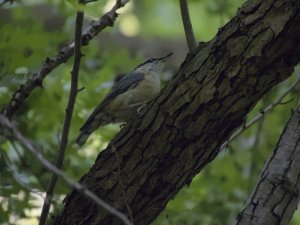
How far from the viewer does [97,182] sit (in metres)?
3.34

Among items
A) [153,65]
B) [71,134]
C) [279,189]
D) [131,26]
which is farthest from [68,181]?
[131,26]

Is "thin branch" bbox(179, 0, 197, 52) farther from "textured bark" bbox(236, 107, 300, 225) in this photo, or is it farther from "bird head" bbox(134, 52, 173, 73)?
"bird head" bbox(134, 52, 173, 73)

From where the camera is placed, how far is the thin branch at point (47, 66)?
3434 millimetres

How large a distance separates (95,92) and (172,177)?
139 cm

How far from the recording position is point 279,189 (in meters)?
3.21

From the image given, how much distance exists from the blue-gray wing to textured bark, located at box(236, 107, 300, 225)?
1359 millimetres

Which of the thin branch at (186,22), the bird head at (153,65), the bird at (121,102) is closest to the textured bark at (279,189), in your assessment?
the thin branch at (186,22)

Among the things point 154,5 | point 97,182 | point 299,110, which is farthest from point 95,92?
point 154,5

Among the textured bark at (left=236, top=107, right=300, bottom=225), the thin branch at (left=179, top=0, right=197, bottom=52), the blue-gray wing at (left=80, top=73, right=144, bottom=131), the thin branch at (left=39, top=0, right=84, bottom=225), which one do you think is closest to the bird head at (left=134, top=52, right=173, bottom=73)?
the blue-gray wing at (left=80, top=73, right=144, bottom=131)

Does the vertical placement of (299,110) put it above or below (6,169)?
below

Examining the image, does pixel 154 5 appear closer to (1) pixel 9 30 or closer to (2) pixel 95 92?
(2) pixel 95 92

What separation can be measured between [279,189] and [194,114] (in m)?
0.53

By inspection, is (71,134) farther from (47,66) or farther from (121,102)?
(47,66)

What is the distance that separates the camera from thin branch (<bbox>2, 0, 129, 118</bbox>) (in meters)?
3.43
